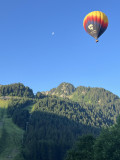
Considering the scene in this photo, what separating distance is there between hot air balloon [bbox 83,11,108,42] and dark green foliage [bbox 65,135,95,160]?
1337 inches

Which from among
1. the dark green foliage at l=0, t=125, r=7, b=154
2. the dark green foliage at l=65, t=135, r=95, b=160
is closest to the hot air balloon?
the dark green foliage at l=65, t=135, r=95, b=160

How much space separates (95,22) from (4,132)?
14081 cm

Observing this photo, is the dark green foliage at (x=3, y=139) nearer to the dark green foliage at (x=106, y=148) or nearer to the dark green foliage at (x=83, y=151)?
the dark green foliage at (x=83, y=151)

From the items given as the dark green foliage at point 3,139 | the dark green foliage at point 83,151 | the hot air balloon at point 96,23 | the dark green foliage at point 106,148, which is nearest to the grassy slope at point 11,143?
the dark green foliage at point 3,139

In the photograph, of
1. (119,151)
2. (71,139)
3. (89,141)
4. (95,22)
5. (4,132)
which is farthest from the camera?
(4,132)

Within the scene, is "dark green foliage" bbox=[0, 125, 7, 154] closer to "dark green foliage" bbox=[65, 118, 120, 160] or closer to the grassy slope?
the grassy slope

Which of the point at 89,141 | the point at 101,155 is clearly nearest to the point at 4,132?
the point at 89,141

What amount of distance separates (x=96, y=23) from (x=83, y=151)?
3829 centimetres

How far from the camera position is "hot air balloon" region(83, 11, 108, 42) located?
61500 millimetres

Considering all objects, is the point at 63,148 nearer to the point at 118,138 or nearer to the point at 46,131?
the point at 46,131

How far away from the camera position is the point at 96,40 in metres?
63.0

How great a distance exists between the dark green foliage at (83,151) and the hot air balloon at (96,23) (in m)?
34.0

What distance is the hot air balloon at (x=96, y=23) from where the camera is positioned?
2421 inches

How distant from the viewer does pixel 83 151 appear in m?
64.3
